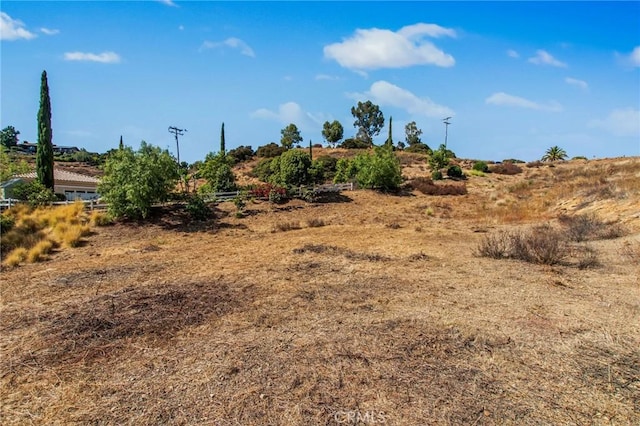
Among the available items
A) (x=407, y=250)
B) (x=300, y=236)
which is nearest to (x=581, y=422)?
(x=407, y=250)

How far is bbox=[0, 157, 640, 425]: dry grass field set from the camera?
4.66 meters

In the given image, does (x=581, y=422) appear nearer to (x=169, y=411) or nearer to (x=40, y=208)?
(x=169, y=411)

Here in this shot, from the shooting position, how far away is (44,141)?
30.0 meters

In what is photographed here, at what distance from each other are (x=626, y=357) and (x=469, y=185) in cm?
3345

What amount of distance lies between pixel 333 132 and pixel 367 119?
11.8 metres

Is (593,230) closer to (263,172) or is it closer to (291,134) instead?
(263,172)

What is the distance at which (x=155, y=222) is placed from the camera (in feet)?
73.2

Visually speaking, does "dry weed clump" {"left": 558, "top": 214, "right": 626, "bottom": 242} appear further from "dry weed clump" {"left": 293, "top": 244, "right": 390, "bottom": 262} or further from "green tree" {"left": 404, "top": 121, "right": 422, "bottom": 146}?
"green tree" {"left": 404, "top": 121, "right": 422, "bottom": 146}

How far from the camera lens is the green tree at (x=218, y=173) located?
31.0m

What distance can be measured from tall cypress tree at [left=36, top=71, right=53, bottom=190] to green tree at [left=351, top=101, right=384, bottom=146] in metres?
66.7

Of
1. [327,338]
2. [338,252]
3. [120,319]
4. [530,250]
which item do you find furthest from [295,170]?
[327,338]

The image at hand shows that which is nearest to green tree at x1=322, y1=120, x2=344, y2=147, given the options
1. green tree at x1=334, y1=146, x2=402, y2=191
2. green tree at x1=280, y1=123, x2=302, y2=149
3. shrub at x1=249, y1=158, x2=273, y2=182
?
green tree at x1=280, y1=123, x2=302, y2=149

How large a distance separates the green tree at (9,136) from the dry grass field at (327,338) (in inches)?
3893

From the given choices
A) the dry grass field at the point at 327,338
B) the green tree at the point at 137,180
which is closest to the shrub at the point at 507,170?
the dry grass field at the point at 327,338
